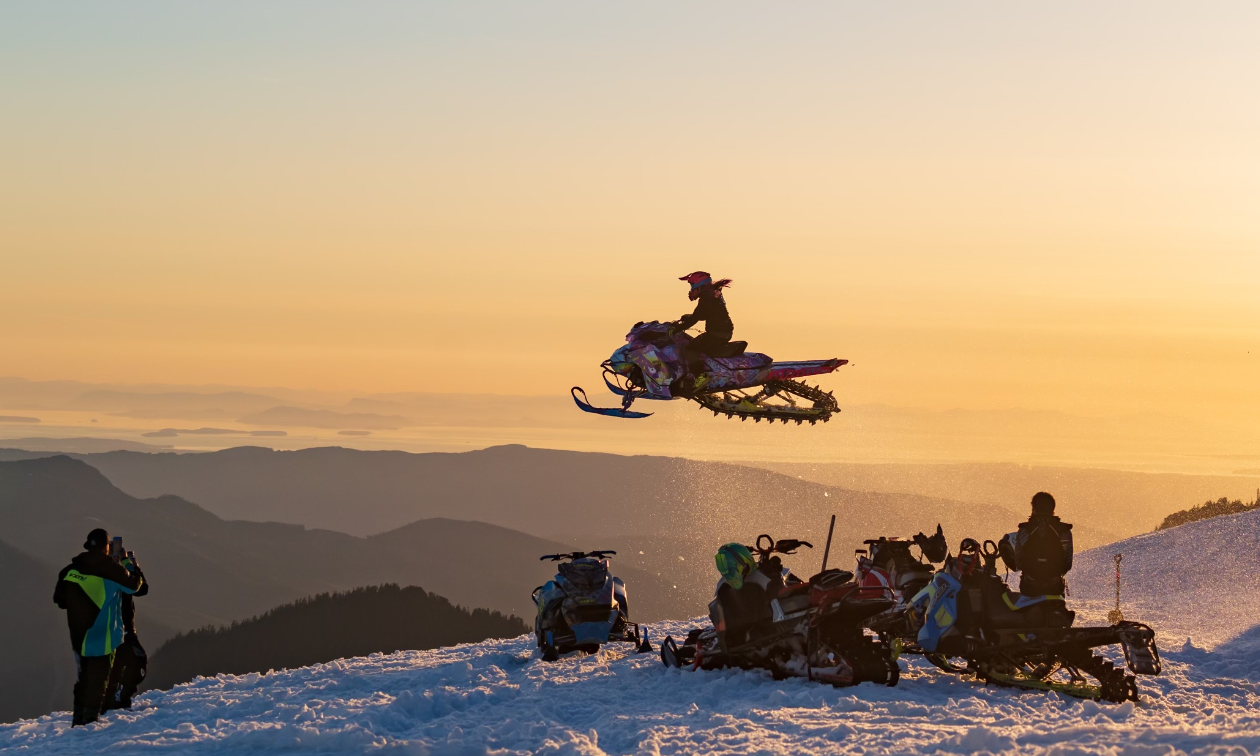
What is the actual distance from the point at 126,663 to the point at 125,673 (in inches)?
7.8

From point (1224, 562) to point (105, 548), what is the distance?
2426 cm

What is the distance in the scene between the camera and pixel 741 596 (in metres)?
17.7

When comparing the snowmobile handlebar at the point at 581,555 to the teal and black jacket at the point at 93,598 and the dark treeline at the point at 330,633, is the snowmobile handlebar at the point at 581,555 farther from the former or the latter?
the dark treeline at the point at 330,633

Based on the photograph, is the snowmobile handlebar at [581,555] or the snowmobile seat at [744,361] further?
the snowmobile seat at [744,361]

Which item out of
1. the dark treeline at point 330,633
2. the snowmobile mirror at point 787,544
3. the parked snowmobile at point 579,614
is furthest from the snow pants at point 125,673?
the dark treeline at point 330,633

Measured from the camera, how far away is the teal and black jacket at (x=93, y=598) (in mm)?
16359

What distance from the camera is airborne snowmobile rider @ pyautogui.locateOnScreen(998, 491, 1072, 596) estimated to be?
54.0ft

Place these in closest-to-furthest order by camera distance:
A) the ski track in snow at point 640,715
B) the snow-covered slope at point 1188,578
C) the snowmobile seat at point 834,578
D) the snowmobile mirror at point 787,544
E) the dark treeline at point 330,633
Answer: the ski track in snow at point 640,715 → the snowmobile seat at point 834,578 → the snowmobile mirror at point 787,544 → the snow-covered slope at point 1188,578 → the dark treeline at point 330,633

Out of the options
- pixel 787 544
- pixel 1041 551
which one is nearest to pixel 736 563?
pixel 787 544

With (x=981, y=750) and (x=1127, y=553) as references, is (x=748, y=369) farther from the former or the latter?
(x=1127, y=553)

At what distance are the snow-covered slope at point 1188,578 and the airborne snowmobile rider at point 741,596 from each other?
8937 mm

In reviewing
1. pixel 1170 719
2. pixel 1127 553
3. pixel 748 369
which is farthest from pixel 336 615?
pixel 1170 719

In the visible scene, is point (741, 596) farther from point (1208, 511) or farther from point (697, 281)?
point (1208, 511)

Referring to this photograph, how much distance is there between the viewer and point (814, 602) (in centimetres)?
1673
